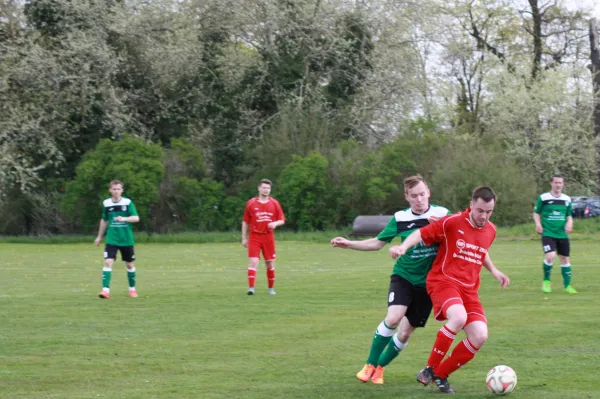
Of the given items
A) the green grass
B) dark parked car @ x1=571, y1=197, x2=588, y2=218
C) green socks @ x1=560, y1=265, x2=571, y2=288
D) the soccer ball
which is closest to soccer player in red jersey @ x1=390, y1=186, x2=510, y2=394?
the soccer ball

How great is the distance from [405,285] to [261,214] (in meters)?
8.49

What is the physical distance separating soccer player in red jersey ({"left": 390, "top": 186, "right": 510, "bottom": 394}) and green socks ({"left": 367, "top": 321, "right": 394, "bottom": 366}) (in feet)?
1.73

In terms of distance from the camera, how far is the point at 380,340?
805 cm

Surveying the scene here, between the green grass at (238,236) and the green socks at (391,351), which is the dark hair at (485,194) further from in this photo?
the green grass at (238,236)

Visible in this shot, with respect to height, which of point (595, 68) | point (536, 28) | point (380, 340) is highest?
point (536, 28)

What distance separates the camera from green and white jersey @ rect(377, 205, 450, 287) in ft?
26.0

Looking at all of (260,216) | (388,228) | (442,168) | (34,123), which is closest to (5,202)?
(34,123)

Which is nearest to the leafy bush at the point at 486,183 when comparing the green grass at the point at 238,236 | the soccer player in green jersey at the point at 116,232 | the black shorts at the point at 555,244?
the green grass at the point at 238,236

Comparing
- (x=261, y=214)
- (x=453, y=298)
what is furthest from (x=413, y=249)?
(x=261, y=214)

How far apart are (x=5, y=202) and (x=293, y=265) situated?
73.4ft

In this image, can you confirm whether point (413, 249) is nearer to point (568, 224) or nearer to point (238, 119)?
point (568, 224)

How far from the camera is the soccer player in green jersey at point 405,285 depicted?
790 centimetres

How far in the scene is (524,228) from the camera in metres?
34.5

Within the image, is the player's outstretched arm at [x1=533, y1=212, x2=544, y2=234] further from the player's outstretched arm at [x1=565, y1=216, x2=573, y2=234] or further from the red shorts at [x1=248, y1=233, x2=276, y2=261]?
the red shorts at [x1=248, y1=233, x2=276, y2=261]
